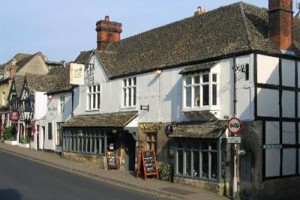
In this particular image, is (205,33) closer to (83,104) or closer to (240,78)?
(240,78)

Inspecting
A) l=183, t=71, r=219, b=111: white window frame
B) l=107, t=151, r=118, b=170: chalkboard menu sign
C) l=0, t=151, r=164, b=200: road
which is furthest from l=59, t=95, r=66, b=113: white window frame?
l=183, t=71, r=219, b=111: white window frame

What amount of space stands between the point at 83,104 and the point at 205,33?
11.9 metres

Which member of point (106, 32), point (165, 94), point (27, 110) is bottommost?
point (27, 110)

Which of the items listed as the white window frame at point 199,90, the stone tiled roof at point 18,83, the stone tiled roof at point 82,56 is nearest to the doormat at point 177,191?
the white window frame at point 199,90

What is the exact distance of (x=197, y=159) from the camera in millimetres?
21094

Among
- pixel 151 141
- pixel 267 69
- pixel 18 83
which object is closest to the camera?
pixel 267 69

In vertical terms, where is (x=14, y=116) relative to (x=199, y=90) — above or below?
below

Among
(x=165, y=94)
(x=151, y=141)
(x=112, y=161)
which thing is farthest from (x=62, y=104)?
(x=165, y=94)

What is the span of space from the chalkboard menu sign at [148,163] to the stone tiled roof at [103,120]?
8.18ft

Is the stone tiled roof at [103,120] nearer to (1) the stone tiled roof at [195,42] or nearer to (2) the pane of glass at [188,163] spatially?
(1) the stone tiled roof at [195,42]

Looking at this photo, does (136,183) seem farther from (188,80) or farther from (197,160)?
(188,80)

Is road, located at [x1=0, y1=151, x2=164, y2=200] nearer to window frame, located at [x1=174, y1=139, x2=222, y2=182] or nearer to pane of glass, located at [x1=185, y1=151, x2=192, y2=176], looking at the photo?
window frame, located at [x1=174, y1=139, x2=222, y2=182]

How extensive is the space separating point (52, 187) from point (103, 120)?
972 centimetres

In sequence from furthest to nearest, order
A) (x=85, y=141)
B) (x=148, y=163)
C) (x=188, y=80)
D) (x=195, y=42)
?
1. (x=85, y=141)
2. (x=195, y=42)
3. (x=148, y=163)
4. (x=188, y=80)
